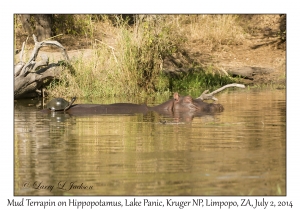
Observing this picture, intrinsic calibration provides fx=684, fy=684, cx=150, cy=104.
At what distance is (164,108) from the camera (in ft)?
41.7

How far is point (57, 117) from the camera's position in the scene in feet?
40.4

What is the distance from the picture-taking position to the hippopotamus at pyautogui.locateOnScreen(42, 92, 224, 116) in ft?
41.0

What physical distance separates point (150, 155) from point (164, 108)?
477 cm

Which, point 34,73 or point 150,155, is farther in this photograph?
point 34,73

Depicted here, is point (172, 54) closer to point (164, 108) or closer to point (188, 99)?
point (164, 108)

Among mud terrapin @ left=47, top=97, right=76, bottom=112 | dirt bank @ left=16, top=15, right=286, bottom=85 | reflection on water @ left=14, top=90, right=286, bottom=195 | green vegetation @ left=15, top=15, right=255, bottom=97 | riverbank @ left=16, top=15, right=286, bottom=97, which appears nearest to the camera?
reflection on water @ left=14, top=90, right=286, bottom=195

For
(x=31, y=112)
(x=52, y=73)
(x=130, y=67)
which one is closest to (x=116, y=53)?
(x=130, y=67)

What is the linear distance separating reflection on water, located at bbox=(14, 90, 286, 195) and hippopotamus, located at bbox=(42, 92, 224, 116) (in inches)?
13.8

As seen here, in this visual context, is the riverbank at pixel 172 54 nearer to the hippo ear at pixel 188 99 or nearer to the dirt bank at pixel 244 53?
the dirt bank at pixel 244 53

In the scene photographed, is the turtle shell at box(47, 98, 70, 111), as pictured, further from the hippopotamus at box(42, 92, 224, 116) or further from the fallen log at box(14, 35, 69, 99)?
the fallen log at box(14, 35, 69, 99)

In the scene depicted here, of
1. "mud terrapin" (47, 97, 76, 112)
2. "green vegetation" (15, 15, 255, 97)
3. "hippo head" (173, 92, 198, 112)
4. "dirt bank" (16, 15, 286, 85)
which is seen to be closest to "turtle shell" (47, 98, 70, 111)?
"mud terrapin" (47, 97, 76, 112)

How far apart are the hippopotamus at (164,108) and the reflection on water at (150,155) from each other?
0.35 meters

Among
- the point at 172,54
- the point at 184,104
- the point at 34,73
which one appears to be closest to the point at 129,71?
the point at 34,73

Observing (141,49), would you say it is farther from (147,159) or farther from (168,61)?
(147,159)
